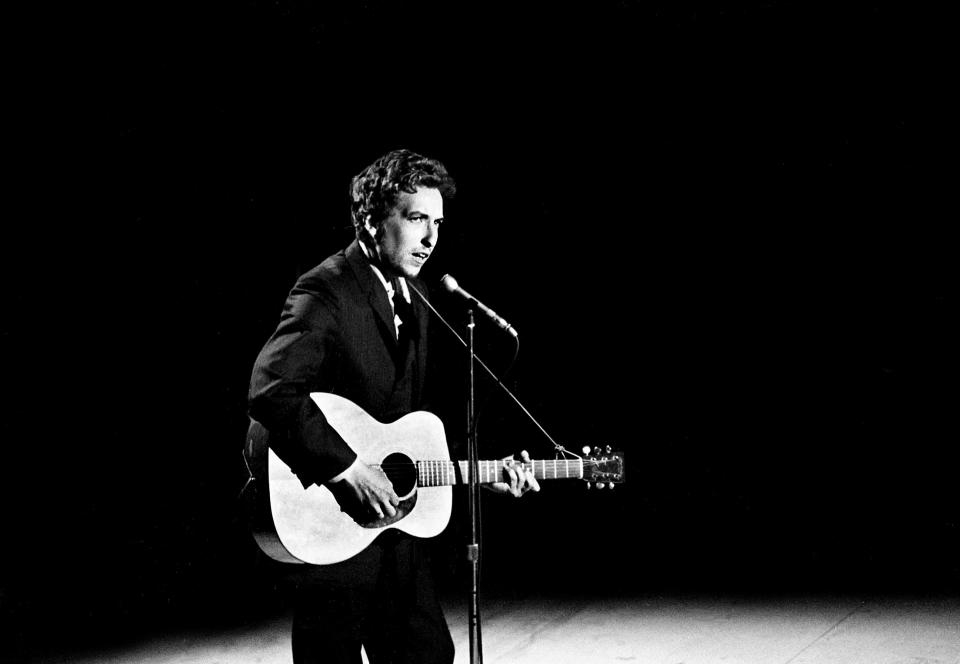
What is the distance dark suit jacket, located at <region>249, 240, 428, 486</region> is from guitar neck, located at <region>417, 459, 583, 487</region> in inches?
6.9

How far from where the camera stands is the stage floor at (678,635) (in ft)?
12.3

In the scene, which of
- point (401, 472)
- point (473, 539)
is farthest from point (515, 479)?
point (473, 539)

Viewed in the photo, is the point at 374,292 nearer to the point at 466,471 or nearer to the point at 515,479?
the point at 466,471

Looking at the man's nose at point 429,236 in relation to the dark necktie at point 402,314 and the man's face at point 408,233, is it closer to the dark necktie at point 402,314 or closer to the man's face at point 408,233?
the man's face at point 408,233

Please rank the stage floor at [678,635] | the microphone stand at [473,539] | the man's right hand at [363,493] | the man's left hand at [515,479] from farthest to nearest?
the stage floor at [678,635] < the man's left hand at [515,479] < the man's right hand at [363,493] < the microphone stand at [473,539]

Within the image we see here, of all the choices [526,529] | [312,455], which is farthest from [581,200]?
[312,455]

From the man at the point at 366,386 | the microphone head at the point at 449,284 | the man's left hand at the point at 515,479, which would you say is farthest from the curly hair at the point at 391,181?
the man's left hand at the point at 515,479

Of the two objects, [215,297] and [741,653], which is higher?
[215,297]

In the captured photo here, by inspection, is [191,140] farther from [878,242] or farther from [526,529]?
[878,242]

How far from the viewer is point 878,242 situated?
4.83 meters

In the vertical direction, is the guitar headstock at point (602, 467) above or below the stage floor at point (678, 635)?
above

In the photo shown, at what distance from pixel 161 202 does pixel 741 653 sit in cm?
298

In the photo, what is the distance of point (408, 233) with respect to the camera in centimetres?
265

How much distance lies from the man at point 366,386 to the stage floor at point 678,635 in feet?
4.43
